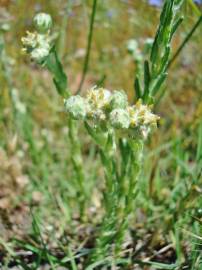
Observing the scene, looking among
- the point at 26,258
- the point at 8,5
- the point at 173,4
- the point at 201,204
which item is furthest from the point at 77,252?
the point at 8,5

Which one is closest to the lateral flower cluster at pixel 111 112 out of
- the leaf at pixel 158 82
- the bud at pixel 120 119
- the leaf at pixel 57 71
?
the bud at pixel 120 119

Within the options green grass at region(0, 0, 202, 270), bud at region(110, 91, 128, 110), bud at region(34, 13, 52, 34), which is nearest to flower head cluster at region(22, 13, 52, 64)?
bud at region(34, 13, 52, 34)

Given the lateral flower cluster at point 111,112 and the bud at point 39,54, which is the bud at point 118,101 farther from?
the bud at point 39,54

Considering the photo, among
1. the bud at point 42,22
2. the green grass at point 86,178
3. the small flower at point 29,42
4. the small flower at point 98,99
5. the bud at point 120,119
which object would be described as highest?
the bud at point 42,22

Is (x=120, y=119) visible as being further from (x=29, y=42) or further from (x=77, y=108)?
(x=29, y=42)

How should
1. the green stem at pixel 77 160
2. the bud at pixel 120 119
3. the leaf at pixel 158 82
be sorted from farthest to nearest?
the green stem at pixel 77 160 → the leaf at pixel 158 82 → the bud at pixel 120 119

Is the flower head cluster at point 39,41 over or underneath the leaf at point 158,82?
over

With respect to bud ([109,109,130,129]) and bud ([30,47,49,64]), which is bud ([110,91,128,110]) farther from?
bud ([30,47,49,64])

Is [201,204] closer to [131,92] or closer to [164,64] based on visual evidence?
[164,64]
